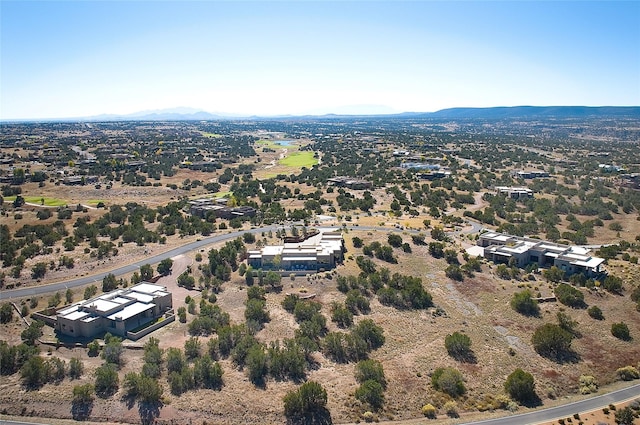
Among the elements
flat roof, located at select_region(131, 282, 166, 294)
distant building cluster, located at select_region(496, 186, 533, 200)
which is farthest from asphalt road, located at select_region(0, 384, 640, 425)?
distant building cluster, located at select_region(496, 186, 533, 200)

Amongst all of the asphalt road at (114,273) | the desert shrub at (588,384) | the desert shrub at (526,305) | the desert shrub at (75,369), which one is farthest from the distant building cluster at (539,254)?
the desert shrub at (75,369)

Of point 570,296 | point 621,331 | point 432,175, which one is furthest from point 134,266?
point 432,175

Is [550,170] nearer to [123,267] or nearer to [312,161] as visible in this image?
[312,161]

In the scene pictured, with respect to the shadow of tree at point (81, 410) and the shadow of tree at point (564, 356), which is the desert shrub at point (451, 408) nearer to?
the shadow of tree at point (564, 356)

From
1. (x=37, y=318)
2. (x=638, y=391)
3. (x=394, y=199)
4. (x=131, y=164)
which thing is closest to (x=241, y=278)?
(x=37, y=318)

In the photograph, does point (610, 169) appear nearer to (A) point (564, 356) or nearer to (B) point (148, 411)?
(A) point (564, 356)

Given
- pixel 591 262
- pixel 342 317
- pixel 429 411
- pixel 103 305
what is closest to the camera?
pixel 429 411
